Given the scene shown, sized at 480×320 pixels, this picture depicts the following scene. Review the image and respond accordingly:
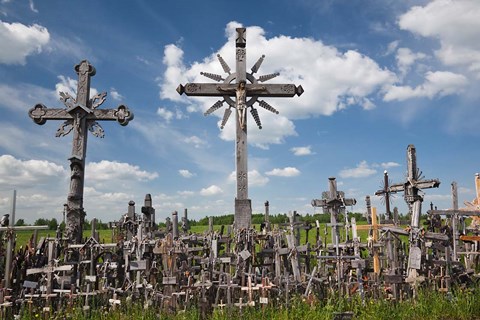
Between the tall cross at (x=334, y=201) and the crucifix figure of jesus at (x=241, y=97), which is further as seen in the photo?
the tall cross at (x=334, y=201)

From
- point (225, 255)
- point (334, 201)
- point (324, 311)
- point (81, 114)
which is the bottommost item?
point (324, 311)

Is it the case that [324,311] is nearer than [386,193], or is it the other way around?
[324,311]

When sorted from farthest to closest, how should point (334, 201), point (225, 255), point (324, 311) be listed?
point (334, 201) → point (225, 255) → point (324, 311)

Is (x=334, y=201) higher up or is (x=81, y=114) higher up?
(x=81, y=114)

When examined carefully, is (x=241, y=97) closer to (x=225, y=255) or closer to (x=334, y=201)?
(x=334, y=201)

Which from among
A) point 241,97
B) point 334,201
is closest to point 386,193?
point 334,201

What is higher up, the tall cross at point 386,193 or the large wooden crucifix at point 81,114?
the large wooden crucifix at point 81,114

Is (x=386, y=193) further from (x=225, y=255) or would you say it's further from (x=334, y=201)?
(x=225, y=255)

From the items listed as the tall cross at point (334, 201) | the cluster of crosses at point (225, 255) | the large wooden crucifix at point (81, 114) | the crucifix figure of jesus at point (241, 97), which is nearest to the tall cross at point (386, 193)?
the cluster of crosses at point (225, 255)

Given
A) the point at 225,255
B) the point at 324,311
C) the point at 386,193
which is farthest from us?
the point at 386,193

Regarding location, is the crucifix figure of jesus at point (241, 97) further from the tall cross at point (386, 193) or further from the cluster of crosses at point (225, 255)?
the tall cross at point (386, 193)

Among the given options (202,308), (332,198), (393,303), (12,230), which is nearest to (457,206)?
(332,198)

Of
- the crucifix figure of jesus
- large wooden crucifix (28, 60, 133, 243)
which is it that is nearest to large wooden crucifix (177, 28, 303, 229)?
the crucifix figure of jesus

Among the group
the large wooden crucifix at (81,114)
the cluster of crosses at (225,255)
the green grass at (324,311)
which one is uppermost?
the large wooden crucifix at (81,114)
